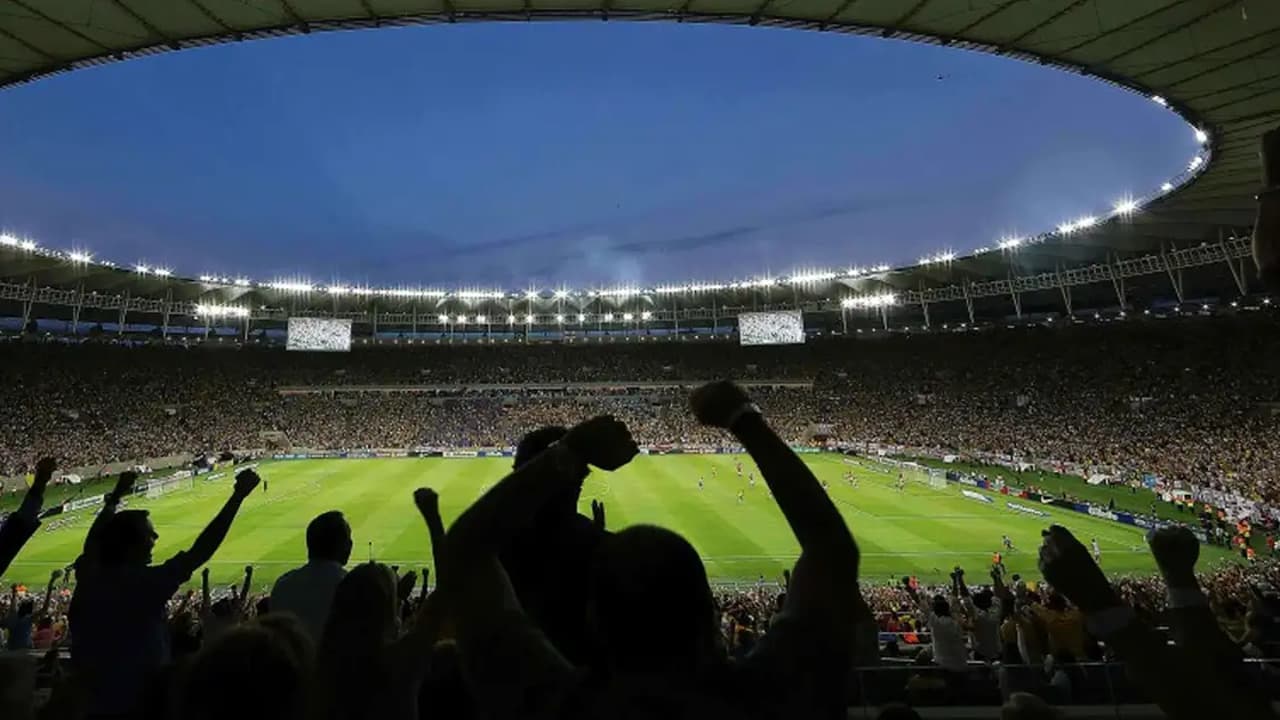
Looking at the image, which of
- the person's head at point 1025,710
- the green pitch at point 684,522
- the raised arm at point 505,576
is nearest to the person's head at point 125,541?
the raised arm at point 505,576

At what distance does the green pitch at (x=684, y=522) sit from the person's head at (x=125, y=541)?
55.0 feet

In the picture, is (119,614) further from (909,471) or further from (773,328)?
(773,328)

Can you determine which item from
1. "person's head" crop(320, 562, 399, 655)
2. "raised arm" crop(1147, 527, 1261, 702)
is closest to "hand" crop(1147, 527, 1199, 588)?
Answer: "raised arm" crop(1147, 527, 1261, 702)

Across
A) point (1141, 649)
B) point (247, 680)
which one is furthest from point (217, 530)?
point (1141, 649)

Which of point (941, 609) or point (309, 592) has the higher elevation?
point (309, 592)

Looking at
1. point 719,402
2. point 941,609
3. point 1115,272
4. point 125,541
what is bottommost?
point 941,609

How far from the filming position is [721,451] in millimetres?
56250

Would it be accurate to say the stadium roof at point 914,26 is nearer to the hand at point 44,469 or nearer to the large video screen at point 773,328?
the hand at point 44,469

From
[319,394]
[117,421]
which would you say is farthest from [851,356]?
[117,421]

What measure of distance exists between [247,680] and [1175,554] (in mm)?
2561

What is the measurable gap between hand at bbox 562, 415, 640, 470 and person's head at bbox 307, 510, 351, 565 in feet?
9.12

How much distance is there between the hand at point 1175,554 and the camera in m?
1.79

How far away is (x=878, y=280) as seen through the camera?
60500 mm

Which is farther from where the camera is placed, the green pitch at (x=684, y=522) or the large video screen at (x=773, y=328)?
the large video screen at (x=773, y=328)
